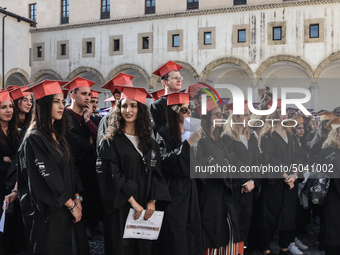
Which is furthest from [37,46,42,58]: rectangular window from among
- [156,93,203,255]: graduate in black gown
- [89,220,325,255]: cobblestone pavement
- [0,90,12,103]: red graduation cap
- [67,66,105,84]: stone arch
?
[156,93,203,255]: graduate in black gown

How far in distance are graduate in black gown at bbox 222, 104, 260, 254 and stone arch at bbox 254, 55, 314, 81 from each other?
17781mm

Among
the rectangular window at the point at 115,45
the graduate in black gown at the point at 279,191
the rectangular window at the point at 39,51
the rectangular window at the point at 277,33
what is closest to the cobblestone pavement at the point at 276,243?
the graduate in black gown at the point at 279,191

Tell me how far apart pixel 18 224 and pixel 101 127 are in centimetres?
142

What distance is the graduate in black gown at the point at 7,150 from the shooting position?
3.86m

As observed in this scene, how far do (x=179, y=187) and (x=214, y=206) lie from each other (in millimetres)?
488

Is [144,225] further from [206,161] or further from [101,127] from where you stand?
[101,127]

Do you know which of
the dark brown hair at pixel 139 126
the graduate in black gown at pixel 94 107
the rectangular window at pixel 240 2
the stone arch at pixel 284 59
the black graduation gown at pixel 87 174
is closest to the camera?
the dark brown hair at pixel 139 126

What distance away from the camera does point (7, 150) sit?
400 centimetres

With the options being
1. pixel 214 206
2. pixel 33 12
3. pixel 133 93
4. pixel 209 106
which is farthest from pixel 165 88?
pixel 33 12

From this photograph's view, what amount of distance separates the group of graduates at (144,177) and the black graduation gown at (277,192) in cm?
1

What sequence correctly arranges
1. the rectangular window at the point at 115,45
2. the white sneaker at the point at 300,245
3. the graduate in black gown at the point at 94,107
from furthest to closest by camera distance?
the rectangular window at the point at 115,45, the graduate in black gown at the point at 94,107, the white sneaker at the point at 300,245

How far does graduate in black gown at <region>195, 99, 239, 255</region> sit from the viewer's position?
3725 mm

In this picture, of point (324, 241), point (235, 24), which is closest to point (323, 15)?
point (235, 24)

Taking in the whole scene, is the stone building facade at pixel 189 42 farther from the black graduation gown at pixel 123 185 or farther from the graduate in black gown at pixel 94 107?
the black graduation gown at pixel 123 185
